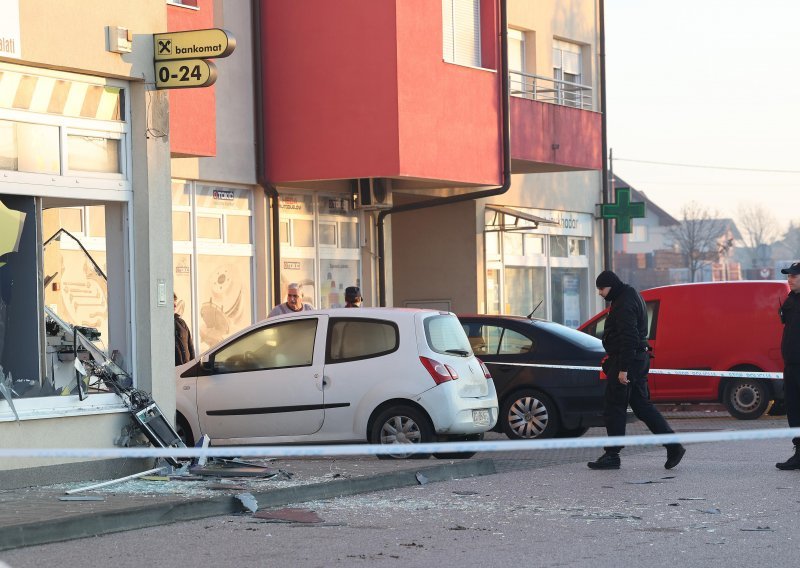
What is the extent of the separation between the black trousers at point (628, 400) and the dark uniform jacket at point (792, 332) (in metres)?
1.29

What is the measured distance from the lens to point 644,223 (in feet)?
431

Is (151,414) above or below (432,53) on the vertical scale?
below

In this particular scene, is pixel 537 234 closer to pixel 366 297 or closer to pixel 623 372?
pixel 366 297

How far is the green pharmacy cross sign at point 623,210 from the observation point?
31016mm

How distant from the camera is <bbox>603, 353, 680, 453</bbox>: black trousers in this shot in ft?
46.0

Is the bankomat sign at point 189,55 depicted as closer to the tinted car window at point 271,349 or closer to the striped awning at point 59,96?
the striped awning at point 59,96

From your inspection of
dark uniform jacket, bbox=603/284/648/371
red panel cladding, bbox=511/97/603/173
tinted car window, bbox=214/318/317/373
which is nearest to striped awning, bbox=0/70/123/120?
tinted car window, bbox=214/318/317/373

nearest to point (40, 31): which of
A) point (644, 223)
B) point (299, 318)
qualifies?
point (299, 318)

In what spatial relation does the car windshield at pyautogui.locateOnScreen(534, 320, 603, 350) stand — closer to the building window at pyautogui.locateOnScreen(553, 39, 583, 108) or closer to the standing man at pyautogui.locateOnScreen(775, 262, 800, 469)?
the standing man at pyautogui.locateOnScreen(775, 262, 800, 469)

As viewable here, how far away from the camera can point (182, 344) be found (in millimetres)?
17562

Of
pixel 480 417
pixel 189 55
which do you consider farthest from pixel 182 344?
pixel 189 55

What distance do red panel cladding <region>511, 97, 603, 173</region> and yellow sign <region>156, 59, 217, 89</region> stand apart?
514 inches

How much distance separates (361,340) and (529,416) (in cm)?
301

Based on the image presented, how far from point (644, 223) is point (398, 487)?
121 m
